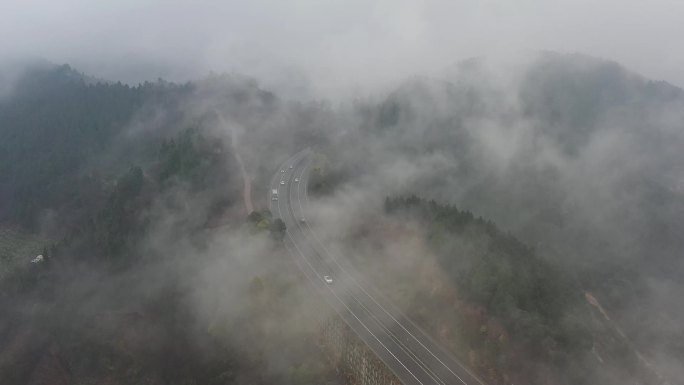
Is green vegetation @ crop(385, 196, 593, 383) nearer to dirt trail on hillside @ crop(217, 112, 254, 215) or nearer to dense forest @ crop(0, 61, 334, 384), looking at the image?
dense forest @ crop(0, 61, 334, 384)

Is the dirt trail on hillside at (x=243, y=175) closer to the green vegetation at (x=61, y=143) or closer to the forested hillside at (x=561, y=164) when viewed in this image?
the forested hillside at (x=561, y=164)

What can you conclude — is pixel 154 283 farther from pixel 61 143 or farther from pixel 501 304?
pixel 61 143

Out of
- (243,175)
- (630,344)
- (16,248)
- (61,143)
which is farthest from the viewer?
(61,143)

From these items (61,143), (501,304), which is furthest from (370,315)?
(61,143)

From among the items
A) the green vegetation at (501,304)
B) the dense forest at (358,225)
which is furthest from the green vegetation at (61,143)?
the green vegetation at (501,304)

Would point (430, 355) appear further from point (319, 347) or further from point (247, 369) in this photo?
point (247, 369)

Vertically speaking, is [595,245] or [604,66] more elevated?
[604,66]

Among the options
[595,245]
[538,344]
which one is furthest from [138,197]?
[595,245]

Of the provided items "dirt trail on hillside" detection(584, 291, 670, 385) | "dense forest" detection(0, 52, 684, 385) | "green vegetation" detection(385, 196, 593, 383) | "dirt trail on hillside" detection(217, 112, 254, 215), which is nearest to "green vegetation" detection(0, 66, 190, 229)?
"dense forest" detection(0, 52, 684, 385)
